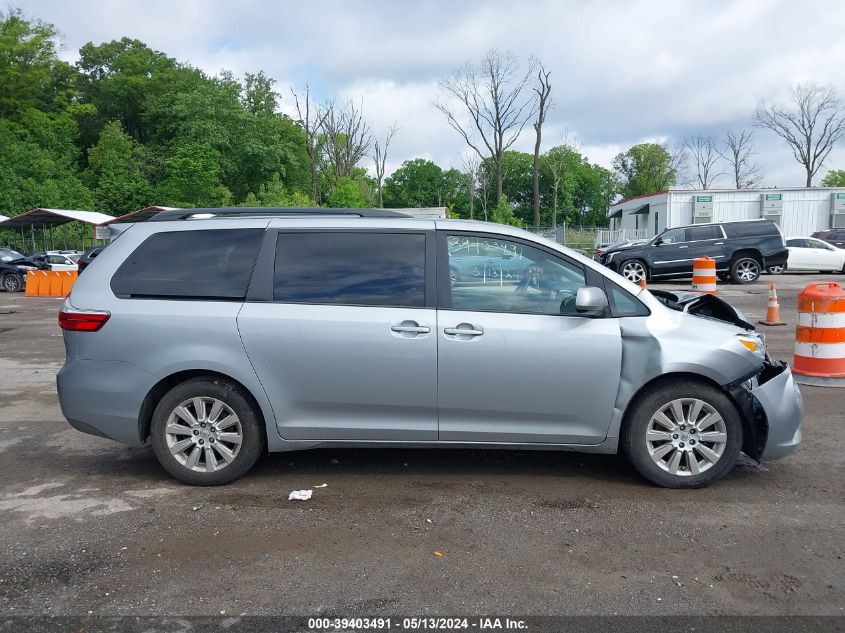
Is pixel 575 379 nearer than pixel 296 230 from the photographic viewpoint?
Yes

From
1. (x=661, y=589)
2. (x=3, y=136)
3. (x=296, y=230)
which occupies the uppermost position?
(x=3, y=136)

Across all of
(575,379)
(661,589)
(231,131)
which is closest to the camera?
(661,589)

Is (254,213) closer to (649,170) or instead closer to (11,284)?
(11,284)

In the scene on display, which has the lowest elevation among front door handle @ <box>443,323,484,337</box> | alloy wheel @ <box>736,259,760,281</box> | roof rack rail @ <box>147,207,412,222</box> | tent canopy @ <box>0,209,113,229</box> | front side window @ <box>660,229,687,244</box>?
front door handle @ <box>443,323,484,337</box>

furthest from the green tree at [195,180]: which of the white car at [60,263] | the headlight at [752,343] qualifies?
the headlight at [752,343]

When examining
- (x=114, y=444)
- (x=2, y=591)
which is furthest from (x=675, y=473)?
(x=114, y=444)

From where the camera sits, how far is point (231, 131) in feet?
194

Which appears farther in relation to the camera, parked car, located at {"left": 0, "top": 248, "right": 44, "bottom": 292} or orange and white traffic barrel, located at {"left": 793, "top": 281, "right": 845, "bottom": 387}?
parked car, located at {"left": 0, "top": 248, "right": 44, "bottom": 292}

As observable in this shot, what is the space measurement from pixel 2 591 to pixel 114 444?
2498mm

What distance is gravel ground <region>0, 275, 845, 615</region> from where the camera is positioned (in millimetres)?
3305

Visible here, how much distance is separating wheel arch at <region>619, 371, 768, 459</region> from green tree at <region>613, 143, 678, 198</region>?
90.1 meters

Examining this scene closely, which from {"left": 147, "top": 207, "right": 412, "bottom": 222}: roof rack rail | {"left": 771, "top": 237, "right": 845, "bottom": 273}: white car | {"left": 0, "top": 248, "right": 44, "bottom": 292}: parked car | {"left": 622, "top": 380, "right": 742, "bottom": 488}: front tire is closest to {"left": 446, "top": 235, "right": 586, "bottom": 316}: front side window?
{"left": 147, "top": 207, "right": 412, "bottom": 222}: roof rack rail

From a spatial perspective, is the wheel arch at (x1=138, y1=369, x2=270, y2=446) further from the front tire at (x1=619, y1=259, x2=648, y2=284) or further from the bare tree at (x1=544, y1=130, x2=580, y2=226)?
the bare tree at (x1=544, y1=130, x2=580, y2=226)

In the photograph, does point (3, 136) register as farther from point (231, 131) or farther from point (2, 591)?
point (2, 591)
